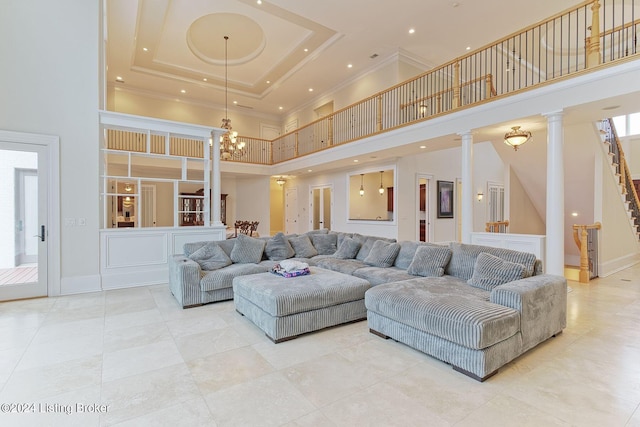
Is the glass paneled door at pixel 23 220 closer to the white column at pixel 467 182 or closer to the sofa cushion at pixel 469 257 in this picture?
the sofa cushion at pixel 469 257

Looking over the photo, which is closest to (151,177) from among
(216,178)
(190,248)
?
(216,178)

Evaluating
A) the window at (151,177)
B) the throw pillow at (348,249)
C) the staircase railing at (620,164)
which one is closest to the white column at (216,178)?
the throw pillow at (348,249)

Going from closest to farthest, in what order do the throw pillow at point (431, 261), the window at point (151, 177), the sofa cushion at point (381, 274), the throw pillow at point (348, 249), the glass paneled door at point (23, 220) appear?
the throw pillow at point (431, 261) < the sofa cushion at point (381, 274) < the glass paneled door at point (23, 220) < the throw pillow at point (348, 249) < the window at point (151, 177)

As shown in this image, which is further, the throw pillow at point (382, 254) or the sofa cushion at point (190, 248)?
the sofa cushion at point (190, 248)

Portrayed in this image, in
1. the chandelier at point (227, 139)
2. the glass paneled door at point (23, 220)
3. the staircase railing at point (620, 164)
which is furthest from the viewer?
the chandelier at point (227, 139)

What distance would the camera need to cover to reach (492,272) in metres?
3.25

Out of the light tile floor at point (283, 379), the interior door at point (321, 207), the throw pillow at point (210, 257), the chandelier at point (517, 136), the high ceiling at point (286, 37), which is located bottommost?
the light tile floor at point (283, 379)

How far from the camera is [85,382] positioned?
2.30 meters

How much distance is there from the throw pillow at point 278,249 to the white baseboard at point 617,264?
6.15 meters

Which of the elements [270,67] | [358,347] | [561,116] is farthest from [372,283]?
[270,67]

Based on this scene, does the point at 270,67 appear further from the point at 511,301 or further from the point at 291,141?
the point at 511,301

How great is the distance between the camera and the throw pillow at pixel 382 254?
15.1 feet

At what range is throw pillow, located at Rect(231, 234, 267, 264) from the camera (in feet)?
16.1

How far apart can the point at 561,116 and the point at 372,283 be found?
3.65m
